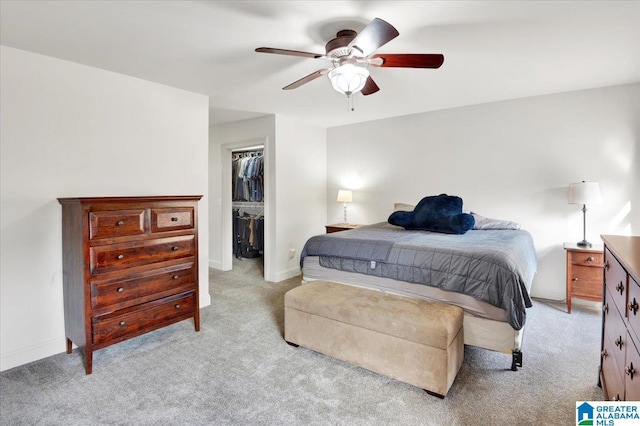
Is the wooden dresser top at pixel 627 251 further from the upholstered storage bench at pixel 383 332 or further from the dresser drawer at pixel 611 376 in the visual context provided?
the upholstered storage bench at pixel 383 332

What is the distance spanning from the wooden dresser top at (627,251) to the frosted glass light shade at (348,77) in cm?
169

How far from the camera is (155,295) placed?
259 cm

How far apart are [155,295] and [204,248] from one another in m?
1.02

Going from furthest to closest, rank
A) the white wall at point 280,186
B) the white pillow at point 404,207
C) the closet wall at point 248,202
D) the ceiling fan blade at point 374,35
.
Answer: the closet wall at point 248,202
the white wall at point 280,186
the white pillow at point 404,207
the ceiling fan blade at point 374,35

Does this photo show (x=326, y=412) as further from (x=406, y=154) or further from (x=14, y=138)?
(x=406, y=154)

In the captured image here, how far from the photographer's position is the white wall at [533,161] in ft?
10.9

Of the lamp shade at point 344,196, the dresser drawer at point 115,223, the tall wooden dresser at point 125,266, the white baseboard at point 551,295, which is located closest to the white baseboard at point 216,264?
the lamp shade at point 344,196

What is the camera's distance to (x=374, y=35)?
1.77m

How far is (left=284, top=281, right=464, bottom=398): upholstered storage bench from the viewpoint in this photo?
1903mm

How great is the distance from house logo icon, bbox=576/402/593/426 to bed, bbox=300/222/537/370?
49cm

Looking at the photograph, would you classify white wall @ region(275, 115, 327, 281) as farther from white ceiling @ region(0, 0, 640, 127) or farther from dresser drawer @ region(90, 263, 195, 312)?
dresser drawer @ region(90, 263, 195, 312)

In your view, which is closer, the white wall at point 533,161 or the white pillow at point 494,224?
the white wall at point 533,161

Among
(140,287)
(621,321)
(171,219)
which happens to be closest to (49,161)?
(171,219)

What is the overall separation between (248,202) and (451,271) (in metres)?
4.39
